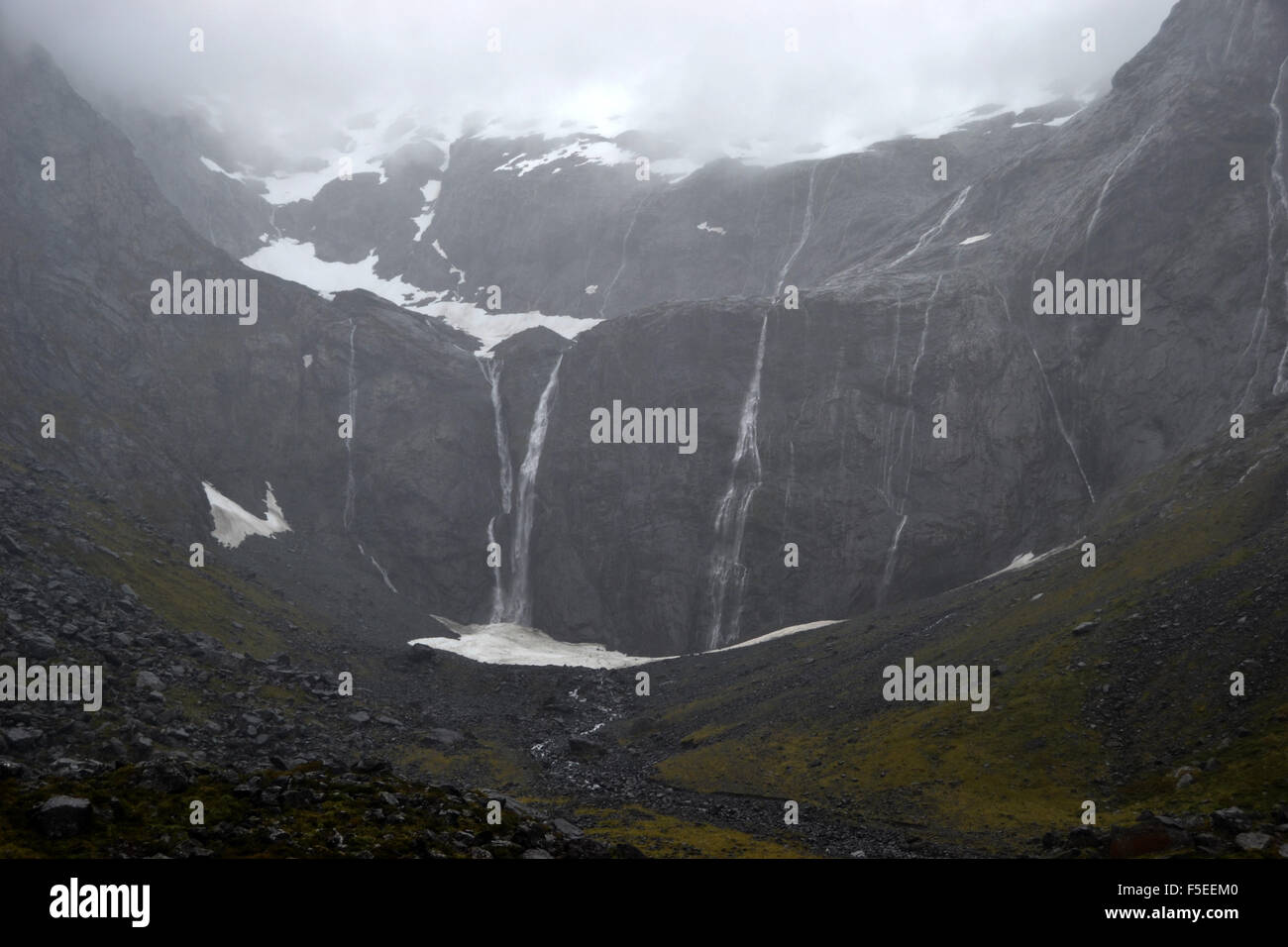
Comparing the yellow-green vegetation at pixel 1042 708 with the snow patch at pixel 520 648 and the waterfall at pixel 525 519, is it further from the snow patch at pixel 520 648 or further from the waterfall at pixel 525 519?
the waterfall at pixel 525 519

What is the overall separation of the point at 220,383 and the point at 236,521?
87.3 feet

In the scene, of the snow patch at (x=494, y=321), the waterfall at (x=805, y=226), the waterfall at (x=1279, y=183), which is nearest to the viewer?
the waterfall at (x=1279, y=183)

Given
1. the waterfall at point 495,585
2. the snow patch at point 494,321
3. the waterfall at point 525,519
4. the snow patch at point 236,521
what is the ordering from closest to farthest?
the snow patch at point 236,521 < the waterfall at point 495,585 < the waterfall at point 525,519 < the snow patch at point 494,321

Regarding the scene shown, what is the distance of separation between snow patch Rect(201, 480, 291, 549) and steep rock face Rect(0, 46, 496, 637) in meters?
1.24

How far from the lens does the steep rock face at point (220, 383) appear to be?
113812 mm

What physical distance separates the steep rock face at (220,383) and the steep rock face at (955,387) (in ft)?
50.3

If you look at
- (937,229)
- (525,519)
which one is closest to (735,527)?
(525,519)

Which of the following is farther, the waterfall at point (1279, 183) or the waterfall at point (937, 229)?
the waterfall at point (937, 229)

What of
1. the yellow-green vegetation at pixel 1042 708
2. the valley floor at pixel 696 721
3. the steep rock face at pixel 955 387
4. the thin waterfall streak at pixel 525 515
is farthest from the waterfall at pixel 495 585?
the yellow-green vegetation at pixel 1042 708

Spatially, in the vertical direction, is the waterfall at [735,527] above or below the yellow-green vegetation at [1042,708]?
above

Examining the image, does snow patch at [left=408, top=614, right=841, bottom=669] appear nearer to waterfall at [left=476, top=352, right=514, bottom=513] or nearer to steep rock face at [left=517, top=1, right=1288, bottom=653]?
steep rock face at [left=517, top=1, right=1288, bottom=653]

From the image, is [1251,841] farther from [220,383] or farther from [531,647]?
[220,383]
